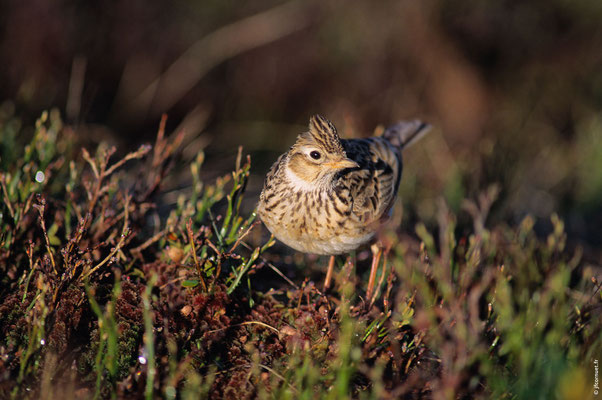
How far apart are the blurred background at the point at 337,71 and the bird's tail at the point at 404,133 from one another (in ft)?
6.54

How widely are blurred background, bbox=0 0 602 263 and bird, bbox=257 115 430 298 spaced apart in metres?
3.43

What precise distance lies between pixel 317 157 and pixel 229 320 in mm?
1160

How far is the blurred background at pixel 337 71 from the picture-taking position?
760 centimetres

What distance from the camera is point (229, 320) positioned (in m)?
3.43

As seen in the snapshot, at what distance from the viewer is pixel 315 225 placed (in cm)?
350

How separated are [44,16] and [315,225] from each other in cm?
598

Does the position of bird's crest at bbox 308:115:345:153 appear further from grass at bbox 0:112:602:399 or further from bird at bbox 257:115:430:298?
grass at bbox 0:112:602:399

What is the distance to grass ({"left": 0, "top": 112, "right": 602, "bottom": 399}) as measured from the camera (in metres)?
2.75

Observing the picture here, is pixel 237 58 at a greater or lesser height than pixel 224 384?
greater

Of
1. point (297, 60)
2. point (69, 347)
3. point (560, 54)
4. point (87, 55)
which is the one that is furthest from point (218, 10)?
point (69, 347)

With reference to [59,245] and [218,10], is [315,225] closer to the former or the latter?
[59,245]

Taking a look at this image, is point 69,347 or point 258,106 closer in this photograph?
point 69,347

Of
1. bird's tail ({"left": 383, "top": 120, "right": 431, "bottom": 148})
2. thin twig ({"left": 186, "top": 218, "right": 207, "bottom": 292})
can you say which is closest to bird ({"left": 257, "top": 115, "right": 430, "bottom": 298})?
thin twig ({"left": 186, "top": 218, "right": 207, "bottom": 292})

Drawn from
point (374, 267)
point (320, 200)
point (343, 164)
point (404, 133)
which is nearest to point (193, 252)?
point (320, 200)
